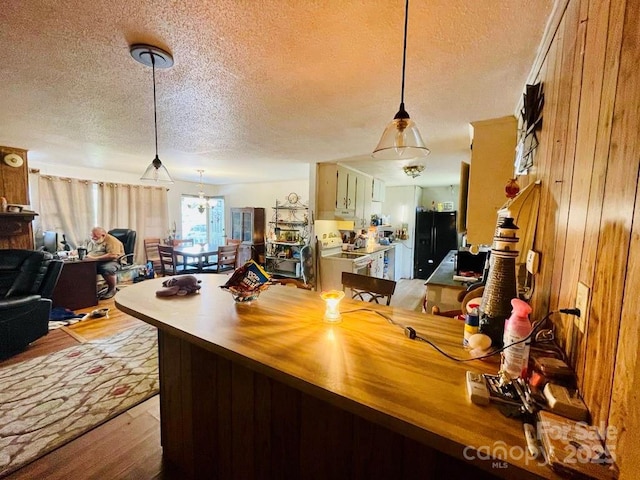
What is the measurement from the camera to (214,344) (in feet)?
3.39

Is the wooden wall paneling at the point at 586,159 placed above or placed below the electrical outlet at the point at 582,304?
above

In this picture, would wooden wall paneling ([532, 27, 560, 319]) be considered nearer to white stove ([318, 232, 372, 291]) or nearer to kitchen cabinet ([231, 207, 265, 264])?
white stove ([318, 232, 372, 291])

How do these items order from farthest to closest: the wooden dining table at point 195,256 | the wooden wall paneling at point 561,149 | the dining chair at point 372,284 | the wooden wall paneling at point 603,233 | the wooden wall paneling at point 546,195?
the wooden dining table at point 195,256, the dining chair at point 372,284, the wooden wall paneling at point 546,195, the wooden wall paneling at point 561,149, the wooden wall paneling at point 603,233

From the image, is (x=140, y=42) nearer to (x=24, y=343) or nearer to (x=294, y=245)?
(x=24, y=343)

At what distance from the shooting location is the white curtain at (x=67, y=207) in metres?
4.80

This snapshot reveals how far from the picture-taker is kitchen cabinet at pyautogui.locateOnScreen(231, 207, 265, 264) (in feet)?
21.1

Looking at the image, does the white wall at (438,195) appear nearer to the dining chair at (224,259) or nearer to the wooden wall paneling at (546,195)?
the dining chair at (224,259)

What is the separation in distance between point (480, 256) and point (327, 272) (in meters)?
2.15

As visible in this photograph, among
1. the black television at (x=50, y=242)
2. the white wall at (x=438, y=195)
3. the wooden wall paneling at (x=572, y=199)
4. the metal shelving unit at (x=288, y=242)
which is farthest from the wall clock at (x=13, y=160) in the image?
the white wall at (x=438, y=195)

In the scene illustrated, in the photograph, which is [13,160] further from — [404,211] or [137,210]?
[404,211]

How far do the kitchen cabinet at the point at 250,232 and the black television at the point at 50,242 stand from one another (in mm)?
3110

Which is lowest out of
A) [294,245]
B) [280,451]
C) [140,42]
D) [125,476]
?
[125,476]

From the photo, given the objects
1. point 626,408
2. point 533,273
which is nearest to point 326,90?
point 533,273

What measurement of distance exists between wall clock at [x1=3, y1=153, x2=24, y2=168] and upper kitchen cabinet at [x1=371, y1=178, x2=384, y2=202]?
5.47m
